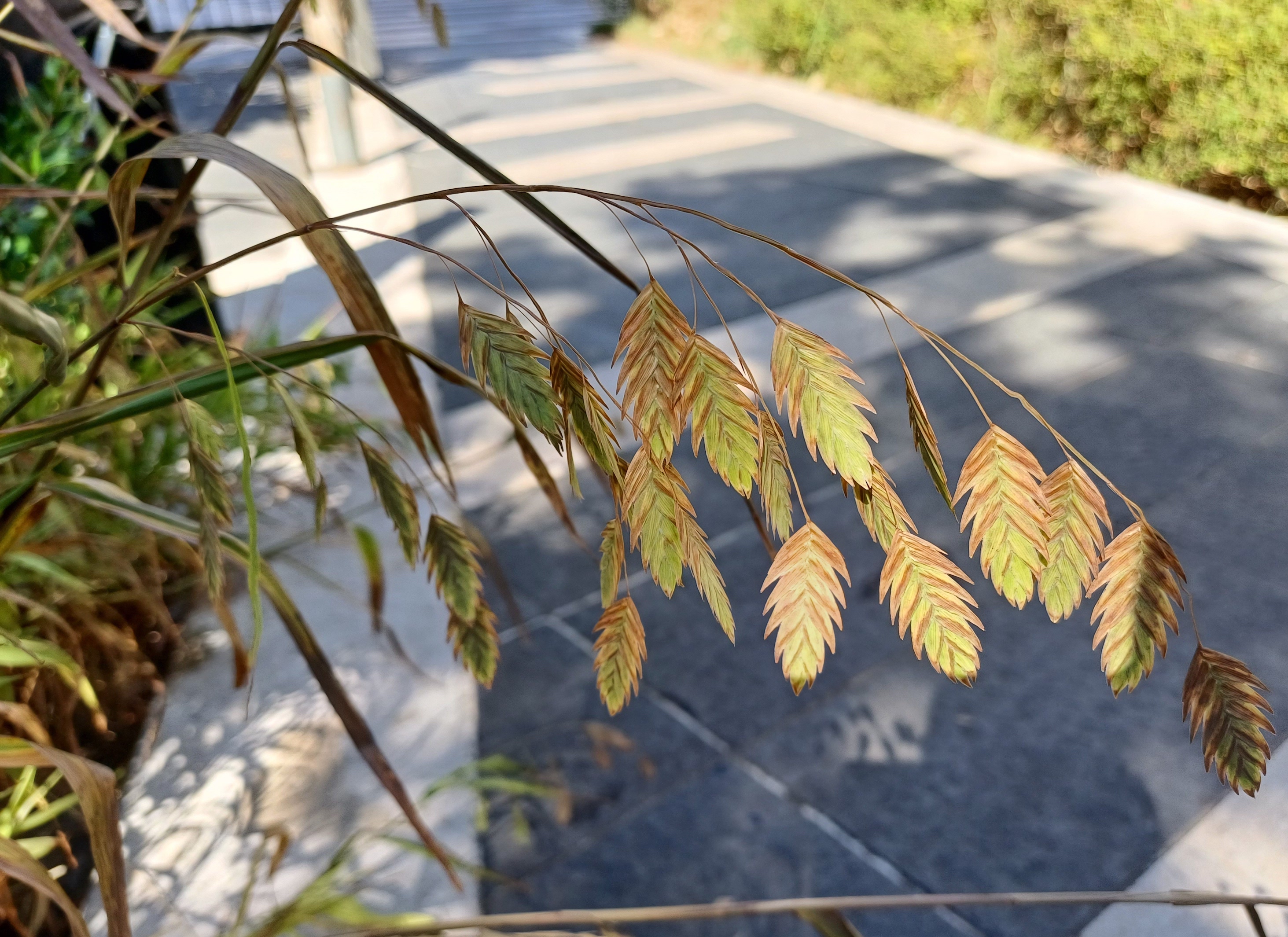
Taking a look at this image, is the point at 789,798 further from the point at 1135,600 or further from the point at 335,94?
the point at 335,94

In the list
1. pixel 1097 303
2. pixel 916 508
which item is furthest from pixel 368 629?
pixel 1097 303

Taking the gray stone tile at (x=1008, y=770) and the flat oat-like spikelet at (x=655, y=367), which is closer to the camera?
the flat oat-like spikelet at (x=655, y=367)

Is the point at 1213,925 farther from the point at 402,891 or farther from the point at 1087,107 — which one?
the point at 1087,107

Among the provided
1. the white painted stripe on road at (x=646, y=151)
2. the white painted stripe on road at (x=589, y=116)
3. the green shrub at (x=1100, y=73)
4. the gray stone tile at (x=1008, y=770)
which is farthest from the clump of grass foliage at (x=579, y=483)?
the white painted stripe on road at (x=589, y=116)

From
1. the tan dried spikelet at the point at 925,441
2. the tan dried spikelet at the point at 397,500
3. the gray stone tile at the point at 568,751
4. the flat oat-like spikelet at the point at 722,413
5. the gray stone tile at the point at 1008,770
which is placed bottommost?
the gray stone tile at the point at 1008,770

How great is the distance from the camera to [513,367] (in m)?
0.59

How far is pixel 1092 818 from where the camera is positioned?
204 centimetres

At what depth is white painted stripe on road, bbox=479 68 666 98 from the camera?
1021 centimetres

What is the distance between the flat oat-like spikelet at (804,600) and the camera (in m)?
0.55

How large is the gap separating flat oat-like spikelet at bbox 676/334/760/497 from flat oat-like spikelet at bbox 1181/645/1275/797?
31cm

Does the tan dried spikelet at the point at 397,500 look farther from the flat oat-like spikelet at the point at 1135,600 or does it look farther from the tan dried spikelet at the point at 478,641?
the flat oat-like spikelet at the point at 1135,600

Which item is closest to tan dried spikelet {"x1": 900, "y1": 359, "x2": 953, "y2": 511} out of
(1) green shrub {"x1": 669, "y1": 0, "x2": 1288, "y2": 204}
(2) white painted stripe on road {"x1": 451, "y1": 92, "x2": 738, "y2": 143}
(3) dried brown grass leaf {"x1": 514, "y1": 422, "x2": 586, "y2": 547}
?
(3) dried brown grass leaf {"x1": 514, "y1": 422, "x2": 586, "y2": 547}

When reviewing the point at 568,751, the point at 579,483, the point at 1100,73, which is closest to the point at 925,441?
the point at 579,483

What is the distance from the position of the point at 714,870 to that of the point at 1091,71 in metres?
6.77
